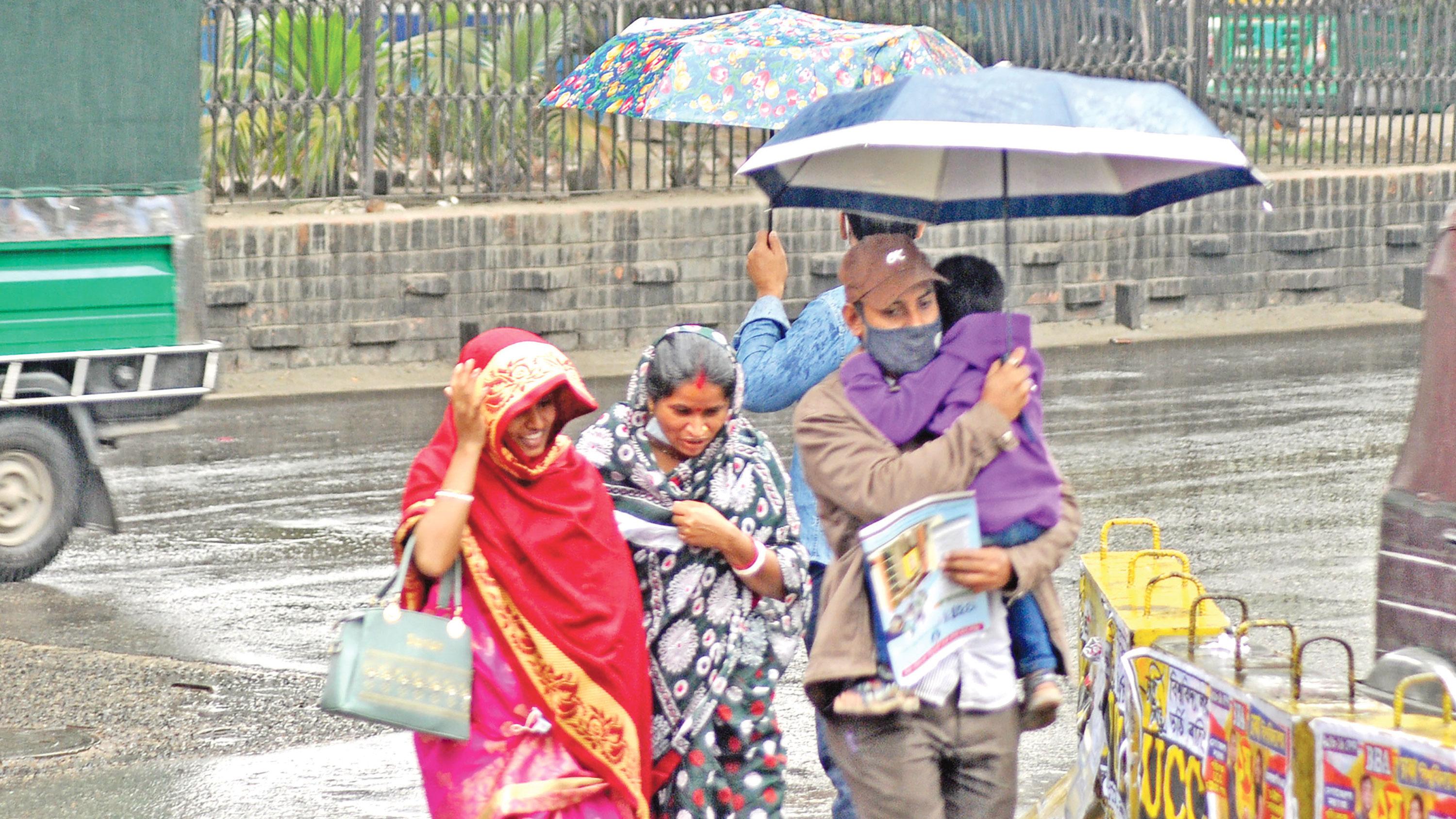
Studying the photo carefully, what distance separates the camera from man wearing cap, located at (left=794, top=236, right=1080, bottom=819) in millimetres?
3533

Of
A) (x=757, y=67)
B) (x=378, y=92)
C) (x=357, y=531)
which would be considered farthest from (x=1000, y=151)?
(x=378, y=92)

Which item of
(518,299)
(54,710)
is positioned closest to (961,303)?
(54,710)

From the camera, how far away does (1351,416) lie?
1220 cm

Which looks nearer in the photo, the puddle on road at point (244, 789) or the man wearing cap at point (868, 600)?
the man wearing cap at point (868, 600)

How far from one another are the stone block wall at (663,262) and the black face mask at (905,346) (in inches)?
363

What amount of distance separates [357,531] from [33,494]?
159 centimetres

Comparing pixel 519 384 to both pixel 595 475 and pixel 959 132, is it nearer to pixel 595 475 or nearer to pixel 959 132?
pixel 595 475

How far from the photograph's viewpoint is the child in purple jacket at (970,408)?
355cm

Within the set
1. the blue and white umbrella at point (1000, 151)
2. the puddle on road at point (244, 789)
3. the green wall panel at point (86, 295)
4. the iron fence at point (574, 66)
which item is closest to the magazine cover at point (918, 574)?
the blue and white umbrella at point (1000, 151)

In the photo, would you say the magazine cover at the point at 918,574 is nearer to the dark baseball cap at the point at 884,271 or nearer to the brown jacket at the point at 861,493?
the brown jacket at the point at 861,493

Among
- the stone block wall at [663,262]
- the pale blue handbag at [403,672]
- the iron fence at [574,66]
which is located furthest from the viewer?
the iron fence at [574,66]

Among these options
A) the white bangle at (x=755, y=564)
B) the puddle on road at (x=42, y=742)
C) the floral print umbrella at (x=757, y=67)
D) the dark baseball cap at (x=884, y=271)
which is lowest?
the puddle on road at (x=42, y=742)

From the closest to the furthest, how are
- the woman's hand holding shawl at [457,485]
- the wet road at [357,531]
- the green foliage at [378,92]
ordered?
1. the woman's hand holding shawl at [457,485]
2. the wet road at [357,531]
3. the green foliage at [378,92]

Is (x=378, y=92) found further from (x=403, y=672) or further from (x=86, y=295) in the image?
(x=403, y=672)
